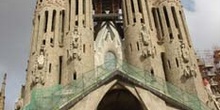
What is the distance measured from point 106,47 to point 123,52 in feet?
5.29

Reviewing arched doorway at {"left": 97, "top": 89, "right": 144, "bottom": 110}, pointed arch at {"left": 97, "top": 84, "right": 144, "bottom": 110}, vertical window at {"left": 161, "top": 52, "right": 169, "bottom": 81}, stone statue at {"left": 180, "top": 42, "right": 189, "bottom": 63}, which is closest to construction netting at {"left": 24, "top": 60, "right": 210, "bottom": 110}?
pointed arch at {"left": 97, "top": 84, "right": 144, "bottom": 110}

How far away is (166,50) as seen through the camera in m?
24.5

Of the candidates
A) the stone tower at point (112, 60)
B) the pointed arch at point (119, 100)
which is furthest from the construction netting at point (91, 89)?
the pointed arch at point (119, 100)

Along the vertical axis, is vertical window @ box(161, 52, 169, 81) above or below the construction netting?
above

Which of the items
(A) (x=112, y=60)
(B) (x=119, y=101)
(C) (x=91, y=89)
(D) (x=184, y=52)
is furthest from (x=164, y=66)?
(C) (x=91, y=89)

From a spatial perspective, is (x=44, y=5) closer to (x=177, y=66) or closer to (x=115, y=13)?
(x=115, y=13)

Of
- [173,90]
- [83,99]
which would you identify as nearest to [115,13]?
[173,90]

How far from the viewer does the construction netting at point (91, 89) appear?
1772 cm

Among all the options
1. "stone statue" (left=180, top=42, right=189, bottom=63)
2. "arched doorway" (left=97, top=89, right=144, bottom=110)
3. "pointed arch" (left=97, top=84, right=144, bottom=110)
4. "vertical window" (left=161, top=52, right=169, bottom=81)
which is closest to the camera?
"pointed arch" (left=97, top=84, right=144, bottom=110)

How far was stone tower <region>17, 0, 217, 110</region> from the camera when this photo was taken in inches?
704

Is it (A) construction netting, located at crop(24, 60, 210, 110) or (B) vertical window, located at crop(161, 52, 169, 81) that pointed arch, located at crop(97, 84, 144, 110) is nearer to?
(A) construction netting, located at crop(24, 60, 210, 110)

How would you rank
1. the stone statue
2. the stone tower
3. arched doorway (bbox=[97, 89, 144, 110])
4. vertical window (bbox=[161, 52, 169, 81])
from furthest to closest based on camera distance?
vertical window (bbox=[161, 52, 169, 81]) → the stone statue → arched doorway (bbox=[97, 89, 144, 110]) → the stone tower

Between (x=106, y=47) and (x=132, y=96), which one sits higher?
(x=106, y=47)

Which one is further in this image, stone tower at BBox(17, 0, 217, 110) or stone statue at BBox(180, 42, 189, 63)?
stone statue at BBox(180, 42, 189, 63)
